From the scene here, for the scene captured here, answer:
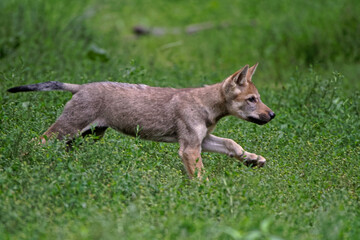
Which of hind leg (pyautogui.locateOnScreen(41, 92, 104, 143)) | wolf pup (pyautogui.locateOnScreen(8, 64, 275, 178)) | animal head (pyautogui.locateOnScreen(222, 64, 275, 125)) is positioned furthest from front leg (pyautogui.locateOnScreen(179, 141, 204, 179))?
hind leg (pyautogui.locateOnScreen(41, 92, 104, 143))

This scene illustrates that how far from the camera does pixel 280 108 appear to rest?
10.1 m

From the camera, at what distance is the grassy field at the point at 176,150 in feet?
16.8

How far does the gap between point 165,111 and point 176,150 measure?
2.29 feet

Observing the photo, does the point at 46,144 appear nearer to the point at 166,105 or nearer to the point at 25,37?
the point at 166,105

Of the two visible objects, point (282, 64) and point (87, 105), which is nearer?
point (87, 105)

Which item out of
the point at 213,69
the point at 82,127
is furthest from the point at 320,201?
the point at 213,69

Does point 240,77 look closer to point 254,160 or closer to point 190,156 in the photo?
point 254,160

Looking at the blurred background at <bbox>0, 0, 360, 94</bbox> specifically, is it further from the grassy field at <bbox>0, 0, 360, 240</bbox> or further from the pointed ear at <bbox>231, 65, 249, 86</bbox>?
the pointed ear at <bbox>231, 65, 249, 86</bbox>

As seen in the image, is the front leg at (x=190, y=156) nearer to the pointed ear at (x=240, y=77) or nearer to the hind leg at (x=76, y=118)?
the pointed ear at (x=240, y=77)

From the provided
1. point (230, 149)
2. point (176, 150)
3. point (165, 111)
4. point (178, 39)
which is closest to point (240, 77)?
point (230, 149)

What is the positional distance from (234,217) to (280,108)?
16.3 feet

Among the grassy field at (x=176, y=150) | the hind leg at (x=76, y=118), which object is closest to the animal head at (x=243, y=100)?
the grassy field at (x=176, y=150)

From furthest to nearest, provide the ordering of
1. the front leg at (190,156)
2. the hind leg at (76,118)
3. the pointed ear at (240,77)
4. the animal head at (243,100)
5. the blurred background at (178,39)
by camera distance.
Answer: the blurred background at (178,39)
the animal head at (243,100)
the pointed ear at (240,77)
the hind leg at (76,118)
the front leg at (190,156)

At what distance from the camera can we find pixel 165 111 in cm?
768
